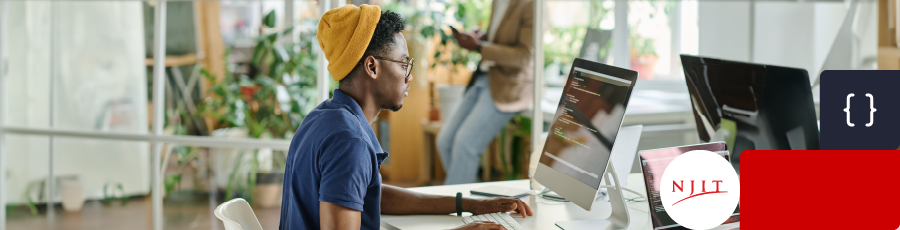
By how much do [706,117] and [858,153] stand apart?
0.43 metres

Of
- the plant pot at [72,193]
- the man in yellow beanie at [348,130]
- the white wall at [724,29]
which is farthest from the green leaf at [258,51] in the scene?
the white wall at [724,29]

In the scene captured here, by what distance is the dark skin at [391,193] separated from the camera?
1.15 m

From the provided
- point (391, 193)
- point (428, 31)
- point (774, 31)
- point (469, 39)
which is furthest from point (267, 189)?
point (774, 31)

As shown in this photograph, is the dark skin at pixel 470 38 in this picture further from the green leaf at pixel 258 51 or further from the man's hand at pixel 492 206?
the man's hand at pixel 492 206

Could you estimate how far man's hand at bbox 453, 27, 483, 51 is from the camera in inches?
106

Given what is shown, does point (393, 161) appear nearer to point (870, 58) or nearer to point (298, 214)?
point (298, 214)

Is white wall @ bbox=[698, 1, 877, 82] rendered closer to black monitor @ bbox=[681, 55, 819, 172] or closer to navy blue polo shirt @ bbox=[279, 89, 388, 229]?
black monitor @ bbox=[681, 55, 819, 172]

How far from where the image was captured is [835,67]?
133 inches

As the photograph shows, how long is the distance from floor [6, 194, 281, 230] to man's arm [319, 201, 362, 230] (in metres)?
1.92

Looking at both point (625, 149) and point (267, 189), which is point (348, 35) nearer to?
point (625, 149)

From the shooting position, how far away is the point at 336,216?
1138mm

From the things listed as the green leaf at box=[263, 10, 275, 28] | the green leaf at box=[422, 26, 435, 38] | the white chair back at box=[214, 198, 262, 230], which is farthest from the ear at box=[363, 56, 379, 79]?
the green leaf at box=[263, 10, 275, 28]

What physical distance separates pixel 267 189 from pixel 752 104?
7.03 feet

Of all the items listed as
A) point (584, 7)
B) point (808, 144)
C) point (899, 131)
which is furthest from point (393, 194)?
point (584, 7)
